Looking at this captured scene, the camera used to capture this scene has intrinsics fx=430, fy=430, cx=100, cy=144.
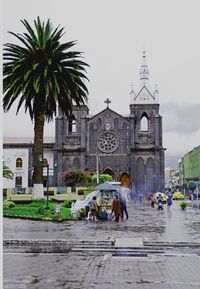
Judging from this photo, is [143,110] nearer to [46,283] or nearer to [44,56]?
[44,56]

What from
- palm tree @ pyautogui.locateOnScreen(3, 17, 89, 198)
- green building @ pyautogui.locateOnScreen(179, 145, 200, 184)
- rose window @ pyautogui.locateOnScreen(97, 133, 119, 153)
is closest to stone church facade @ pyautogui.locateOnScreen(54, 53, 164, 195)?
rose window @ pyautogui.locateOnScreen(97, 133, 119, 153)

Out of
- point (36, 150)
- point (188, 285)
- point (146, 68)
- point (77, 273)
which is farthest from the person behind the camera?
point (146, 68)

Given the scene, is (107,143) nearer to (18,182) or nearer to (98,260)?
(18,182)

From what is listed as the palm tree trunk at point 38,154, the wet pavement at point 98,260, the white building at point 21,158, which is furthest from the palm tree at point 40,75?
the white building at point 21,158

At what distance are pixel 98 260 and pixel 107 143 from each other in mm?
63605

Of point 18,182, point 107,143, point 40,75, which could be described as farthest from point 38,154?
point 18,182

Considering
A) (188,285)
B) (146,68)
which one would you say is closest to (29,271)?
(188,285)

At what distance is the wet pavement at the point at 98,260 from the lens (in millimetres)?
8680

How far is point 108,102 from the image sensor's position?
7550 cm

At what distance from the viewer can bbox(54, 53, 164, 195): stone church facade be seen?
73.4 meters

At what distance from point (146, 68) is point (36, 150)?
2374 inches

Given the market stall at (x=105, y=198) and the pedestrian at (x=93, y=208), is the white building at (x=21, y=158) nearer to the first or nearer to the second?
the market stall at (x=105, y=198)

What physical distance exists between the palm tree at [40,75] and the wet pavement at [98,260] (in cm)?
1507

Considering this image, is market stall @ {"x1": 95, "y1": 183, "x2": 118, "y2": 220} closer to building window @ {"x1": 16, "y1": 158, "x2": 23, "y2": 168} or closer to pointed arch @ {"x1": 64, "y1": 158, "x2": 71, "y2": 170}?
pointed arch @ {"x1": 64, "y1": 158, "x2": 71, "y2": 170}
